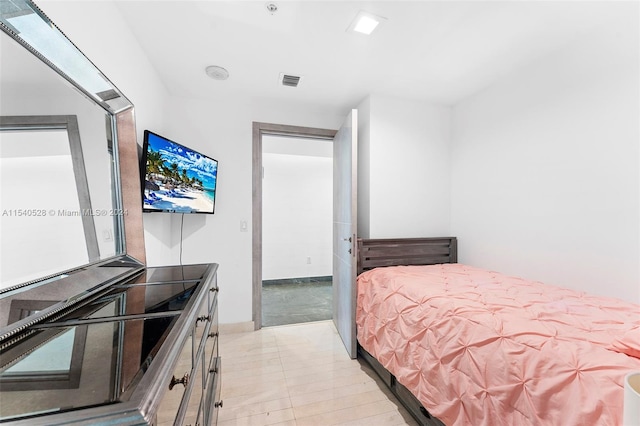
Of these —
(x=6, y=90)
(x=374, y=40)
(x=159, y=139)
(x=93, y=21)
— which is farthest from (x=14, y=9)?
(x=374, y=40)

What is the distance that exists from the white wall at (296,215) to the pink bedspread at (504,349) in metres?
2.90

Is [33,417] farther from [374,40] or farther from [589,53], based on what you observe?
[589,53]

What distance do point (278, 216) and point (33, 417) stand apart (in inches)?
166

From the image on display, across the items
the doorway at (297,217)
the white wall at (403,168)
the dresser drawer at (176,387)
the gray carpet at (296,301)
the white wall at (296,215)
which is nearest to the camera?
the dresser drawer at (176,387)

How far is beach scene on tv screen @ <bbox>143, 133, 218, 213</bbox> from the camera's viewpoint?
5.75 ft

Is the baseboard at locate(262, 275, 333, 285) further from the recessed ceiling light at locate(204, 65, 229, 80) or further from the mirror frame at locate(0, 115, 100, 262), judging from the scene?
the mirror frame at locate(0, 115, 100, 262)

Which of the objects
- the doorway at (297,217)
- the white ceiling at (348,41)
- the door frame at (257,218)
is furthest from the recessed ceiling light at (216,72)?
the doorway at (297,217)

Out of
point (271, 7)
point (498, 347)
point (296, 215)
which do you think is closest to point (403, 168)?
point (271, 7)

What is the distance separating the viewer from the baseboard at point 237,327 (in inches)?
102

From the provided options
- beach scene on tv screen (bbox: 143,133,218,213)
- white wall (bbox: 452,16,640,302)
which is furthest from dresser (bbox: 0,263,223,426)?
white wall (bbox: 452,16,640,302)

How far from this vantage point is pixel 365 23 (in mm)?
1618

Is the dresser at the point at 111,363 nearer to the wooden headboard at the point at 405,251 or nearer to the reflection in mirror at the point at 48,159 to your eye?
the reflection in mirror at the point at 48,159

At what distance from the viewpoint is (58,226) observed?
0.95 m

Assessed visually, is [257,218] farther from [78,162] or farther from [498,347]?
[498,347]
